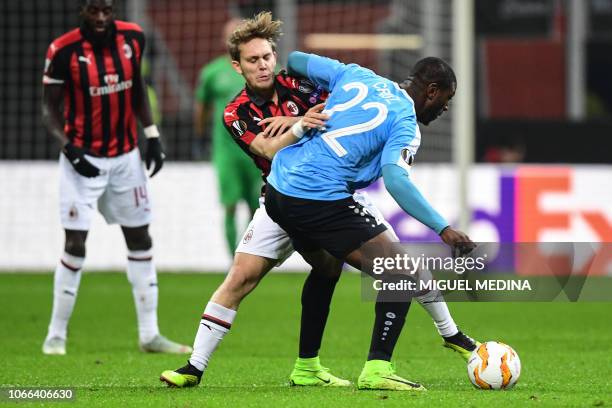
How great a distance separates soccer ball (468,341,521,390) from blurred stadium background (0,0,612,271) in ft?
15.5

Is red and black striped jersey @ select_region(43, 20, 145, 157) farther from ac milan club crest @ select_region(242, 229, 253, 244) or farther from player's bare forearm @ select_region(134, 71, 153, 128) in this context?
ac milan club crest @ select_region(242, 229, 253, 244)

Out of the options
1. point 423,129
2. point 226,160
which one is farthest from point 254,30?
point 423,129

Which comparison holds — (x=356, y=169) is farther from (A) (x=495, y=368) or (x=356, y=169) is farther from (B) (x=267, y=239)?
(A) (x=495, y=368)

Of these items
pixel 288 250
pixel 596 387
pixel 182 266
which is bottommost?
pixel 182 266

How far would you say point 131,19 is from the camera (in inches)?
669

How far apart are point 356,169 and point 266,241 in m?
0.61

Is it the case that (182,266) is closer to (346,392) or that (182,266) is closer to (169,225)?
(169,225)

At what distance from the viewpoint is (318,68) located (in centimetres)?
620

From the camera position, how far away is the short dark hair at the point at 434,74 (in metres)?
6.02

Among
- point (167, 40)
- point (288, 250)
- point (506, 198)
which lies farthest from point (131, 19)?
point (288, 250)

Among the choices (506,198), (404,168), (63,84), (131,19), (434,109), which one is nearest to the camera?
(404,168)

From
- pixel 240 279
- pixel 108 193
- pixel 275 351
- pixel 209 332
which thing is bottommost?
pixel 275 351

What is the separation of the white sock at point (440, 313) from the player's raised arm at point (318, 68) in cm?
108

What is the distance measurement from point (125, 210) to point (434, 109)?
277 centimetres
